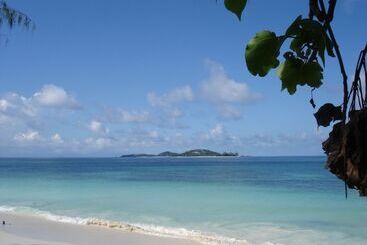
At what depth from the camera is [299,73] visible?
2.05ft

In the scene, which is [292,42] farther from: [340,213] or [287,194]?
[287,194]

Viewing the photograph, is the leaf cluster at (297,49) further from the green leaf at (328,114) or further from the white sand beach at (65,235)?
the white sand beach at (65,235)

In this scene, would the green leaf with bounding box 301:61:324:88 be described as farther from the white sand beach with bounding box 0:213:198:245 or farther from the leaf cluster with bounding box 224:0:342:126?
the white sand beach with bounding box 0:213:198:245

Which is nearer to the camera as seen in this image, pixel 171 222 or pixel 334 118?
pixel 334 118

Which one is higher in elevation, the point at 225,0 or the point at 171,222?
the point at 225,0

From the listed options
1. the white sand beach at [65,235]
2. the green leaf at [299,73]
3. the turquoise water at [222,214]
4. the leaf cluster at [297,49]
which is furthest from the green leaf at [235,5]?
the turquoise water at [222,214]

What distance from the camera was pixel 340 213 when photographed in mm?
18391

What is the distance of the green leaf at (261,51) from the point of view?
0.55 meters

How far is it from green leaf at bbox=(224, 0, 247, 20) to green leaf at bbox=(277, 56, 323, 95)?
100mm

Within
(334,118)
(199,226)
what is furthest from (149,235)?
(334,118)

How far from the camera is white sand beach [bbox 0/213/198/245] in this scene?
11.8 m

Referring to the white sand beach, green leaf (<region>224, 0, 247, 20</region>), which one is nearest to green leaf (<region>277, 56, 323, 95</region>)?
green leaf (<region>224, 0, 247, 20</region>)

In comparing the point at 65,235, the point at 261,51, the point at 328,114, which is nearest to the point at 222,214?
the point at 65,235

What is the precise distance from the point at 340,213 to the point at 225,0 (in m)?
18.8
